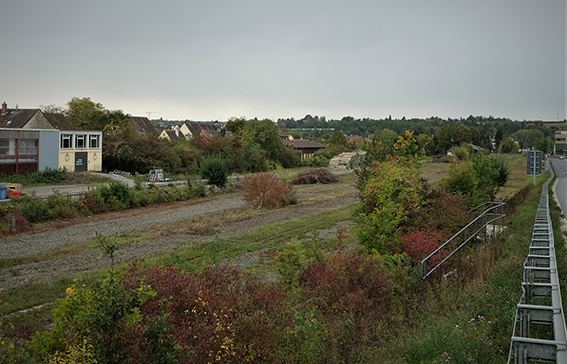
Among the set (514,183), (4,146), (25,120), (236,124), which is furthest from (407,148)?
(236,124)

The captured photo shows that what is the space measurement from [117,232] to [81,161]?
29.3 meters

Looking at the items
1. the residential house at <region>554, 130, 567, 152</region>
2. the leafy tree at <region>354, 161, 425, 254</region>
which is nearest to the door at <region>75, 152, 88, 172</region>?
the leafy tree at <region>354, 161, 425, 254</region>

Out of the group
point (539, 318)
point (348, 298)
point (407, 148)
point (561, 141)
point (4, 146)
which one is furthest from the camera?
point (561, 141)

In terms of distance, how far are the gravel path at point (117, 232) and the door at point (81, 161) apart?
1737 centimetres

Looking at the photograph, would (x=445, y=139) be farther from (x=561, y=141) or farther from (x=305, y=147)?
(x=561, y=141)

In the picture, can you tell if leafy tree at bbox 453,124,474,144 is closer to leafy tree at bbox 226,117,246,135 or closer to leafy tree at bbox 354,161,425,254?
leafy tree at bbox 226,117,246,135

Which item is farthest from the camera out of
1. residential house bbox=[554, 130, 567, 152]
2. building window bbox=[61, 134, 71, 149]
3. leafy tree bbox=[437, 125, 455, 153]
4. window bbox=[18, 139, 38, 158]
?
residential house bbox=[554, 130, 567, 152]

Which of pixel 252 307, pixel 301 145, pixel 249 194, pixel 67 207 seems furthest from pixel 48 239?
pixel 301 145

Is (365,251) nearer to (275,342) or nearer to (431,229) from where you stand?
(431,229)

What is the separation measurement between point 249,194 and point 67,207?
11.6 metres

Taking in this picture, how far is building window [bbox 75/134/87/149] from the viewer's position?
44.3m

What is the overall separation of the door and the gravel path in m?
17.4

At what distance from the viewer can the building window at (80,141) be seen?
4434 cm

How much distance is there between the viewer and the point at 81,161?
44781 mm
